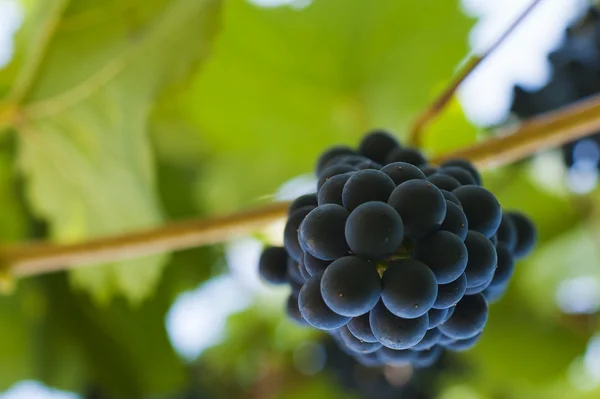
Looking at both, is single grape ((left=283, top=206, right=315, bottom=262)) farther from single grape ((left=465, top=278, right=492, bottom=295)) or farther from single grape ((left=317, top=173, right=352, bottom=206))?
single grape ((left=465, top=278, right=492, bottom=295))

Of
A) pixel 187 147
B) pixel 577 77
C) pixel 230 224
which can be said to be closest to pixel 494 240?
pixel 230 224

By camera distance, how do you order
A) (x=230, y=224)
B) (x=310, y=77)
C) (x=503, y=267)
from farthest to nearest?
(x=310, y=77)
(x=230, y=224)
(x=503, y=267)

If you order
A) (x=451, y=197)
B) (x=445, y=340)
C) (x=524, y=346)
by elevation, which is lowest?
(x=524, y=346)

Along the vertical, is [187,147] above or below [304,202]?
above

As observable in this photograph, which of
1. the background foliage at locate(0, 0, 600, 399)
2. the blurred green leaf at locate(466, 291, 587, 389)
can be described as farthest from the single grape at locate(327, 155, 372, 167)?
the blurred green leaf at locate(466, 291, 587, 389)

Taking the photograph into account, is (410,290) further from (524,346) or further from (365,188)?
(524,346)

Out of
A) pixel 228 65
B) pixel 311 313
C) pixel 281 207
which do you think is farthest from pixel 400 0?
pixel 311 313

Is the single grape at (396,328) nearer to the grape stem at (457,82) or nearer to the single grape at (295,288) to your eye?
the single grape at (295,288)

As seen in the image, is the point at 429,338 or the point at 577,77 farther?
the point at 577,77
